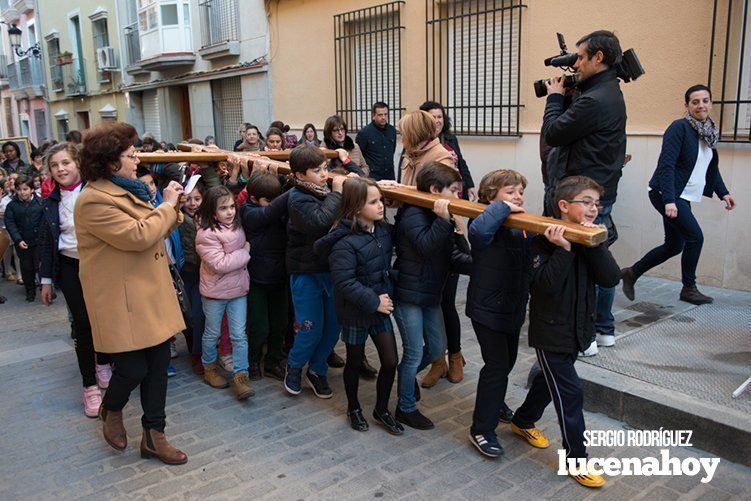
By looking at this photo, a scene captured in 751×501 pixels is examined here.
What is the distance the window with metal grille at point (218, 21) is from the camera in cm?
1318

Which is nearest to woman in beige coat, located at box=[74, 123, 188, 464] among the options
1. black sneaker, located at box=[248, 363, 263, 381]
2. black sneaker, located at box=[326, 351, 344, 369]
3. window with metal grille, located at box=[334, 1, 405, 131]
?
black sneaker, located at box=[248, 363, 263, 381]

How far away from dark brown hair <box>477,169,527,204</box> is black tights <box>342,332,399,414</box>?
3.18 feet

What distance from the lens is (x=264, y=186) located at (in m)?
4.38

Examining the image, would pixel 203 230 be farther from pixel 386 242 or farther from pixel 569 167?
pixel 569 167

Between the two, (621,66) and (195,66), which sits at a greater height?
(195,66)

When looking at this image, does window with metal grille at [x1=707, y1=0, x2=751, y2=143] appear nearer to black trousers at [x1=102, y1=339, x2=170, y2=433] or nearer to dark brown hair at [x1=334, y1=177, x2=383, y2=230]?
dark brown hair at [x1=334, y1=177, x2=383, y2=230]

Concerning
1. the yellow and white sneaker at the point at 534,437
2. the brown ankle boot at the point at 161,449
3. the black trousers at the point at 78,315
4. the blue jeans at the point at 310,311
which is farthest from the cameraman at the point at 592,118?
the black trousers at the point at 78,315

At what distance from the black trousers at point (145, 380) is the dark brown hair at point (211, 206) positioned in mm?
1099

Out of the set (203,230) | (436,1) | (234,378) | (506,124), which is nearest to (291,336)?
(234,378)

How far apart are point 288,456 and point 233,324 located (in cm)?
118

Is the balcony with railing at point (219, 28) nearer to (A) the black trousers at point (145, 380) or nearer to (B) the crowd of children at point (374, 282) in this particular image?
(B) the crowd of children at point (374, 282)

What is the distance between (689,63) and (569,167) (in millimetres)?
2939

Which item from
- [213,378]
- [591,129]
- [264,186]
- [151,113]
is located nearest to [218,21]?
[151,113]

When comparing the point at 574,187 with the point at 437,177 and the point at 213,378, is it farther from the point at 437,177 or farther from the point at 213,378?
the point at 213,378
